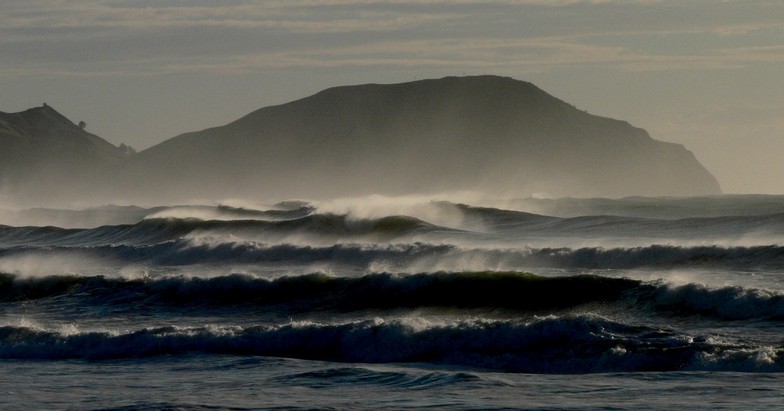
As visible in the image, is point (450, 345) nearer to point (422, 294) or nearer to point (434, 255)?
point (422, 294)

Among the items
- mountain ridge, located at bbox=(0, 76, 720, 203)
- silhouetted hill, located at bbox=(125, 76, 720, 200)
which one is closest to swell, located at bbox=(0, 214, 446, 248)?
mountain ridge, located at bbox=(0, 76, 720, 203)

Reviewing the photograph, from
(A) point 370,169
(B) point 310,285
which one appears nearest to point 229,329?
(B) point 310,285

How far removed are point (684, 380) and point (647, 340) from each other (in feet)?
7.53

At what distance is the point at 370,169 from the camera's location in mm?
163500

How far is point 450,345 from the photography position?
19.4 meters

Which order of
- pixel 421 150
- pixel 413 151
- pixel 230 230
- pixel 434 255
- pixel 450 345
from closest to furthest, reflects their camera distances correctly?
1. pixel 450 345
2. pixel 434 255
3. pixel 230 230
4. pixel 421 150
5. pixel 413 151

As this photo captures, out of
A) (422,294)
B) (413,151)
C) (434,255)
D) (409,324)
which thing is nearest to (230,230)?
(434,255)

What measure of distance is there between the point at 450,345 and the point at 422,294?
6.60 metres

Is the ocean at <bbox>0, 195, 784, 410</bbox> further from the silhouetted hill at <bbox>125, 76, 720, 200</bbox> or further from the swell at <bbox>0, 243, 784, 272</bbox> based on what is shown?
the silhouetted hill at <bbox>125, 76, 720, 200</bbox>

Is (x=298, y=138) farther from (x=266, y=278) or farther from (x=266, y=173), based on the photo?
(x=266, y=278)

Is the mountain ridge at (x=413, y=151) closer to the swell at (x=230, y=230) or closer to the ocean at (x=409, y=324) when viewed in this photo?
the swell at (x=230, y=230)

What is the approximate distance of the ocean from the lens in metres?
16.2

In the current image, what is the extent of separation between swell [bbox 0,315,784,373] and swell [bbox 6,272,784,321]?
9.02 feet

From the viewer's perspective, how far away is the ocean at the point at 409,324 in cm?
1623
